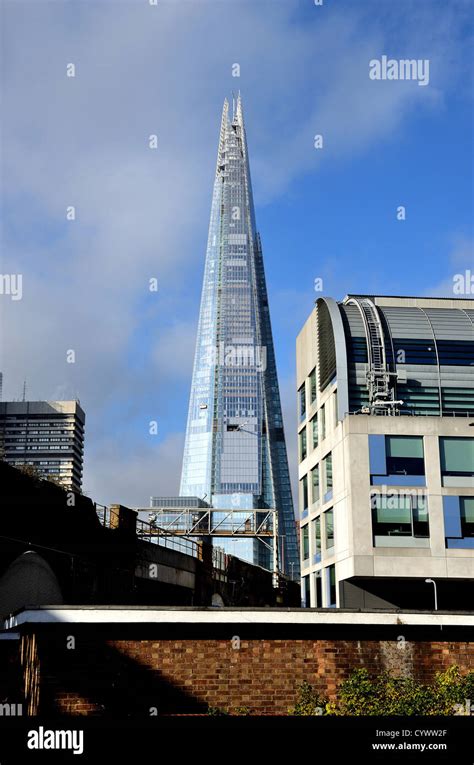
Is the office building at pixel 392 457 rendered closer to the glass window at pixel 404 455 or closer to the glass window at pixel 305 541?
the glass window at pixel 404 455

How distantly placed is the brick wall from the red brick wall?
18 millimetres

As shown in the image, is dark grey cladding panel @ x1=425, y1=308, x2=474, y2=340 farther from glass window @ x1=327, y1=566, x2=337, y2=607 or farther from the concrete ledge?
the concrete ledge

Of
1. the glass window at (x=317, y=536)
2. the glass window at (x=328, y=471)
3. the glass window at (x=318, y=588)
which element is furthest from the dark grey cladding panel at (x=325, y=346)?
the glass window at (x=318, y=588)

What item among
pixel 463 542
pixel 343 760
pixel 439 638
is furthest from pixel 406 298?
pixel 343 760

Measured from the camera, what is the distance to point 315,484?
59.8m

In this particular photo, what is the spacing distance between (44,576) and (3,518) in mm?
4158

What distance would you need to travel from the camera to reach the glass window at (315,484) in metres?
59.1

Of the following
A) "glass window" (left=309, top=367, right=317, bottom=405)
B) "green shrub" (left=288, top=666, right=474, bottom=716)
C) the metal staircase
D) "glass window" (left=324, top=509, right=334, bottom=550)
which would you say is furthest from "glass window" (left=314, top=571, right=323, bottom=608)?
"green shrub" (left=288, top=666, right=474, bottom=716)

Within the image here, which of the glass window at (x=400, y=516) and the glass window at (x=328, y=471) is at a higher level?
the glass window at (x=328, y=471)

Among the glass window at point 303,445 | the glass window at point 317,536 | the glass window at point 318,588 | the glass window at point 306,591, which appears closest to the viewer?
the glass window at point 318,588

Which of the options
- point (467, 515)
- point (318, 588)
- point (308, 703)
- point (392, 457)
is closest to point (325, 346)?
point (392, 457)

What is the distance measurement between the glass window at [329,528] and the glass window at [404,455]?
7.40 metres

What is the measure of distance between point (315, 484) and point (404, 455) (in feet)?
42.3

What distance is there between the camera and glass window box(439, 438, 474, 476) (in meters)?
48.0
